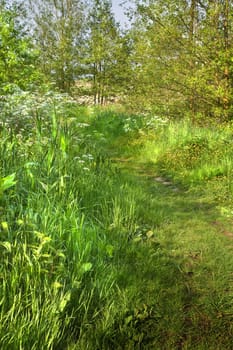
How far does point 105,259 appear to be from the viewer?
2.76 metres

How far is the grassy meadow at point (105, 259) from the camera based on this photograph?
200 cm

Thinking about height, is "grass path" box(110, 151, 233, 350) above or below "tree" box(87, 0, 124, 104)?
below

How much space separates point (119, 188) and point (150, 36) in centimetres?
586

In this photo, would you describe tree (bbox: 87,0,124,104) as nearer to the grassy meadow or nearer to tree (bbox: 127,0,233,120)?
tree (bbox: 127,0,233,120)

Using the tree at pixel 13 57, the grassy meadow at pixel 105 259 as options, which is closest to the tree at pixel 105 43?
the tree at pixel 13 57

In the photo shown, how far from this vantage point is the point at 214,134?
269 inches

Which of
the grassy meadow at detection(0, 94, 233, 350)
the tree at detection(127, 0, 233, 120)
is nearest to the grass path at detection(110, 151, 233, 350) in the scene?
the grassy meadow at detection(0, 94, 233, 350)

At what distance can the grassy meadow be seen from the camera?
2.00 metres

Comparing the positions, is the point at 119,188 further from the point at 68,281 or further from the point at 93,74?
the point at 93,74

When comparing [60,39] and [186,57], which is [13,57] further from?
[60,39]

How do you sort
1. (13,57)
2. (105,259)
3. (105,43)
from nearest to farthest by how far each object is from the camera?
(105,259), (13,57), (105,43)

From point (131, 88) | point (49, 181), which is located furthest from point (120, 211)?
point (131, 88)

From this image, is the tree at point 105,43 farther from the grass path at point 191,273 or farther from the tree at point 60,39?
the grass path at point 191,273

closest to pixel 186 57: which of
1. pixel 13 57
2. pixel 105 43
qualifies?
pixel 13 57
